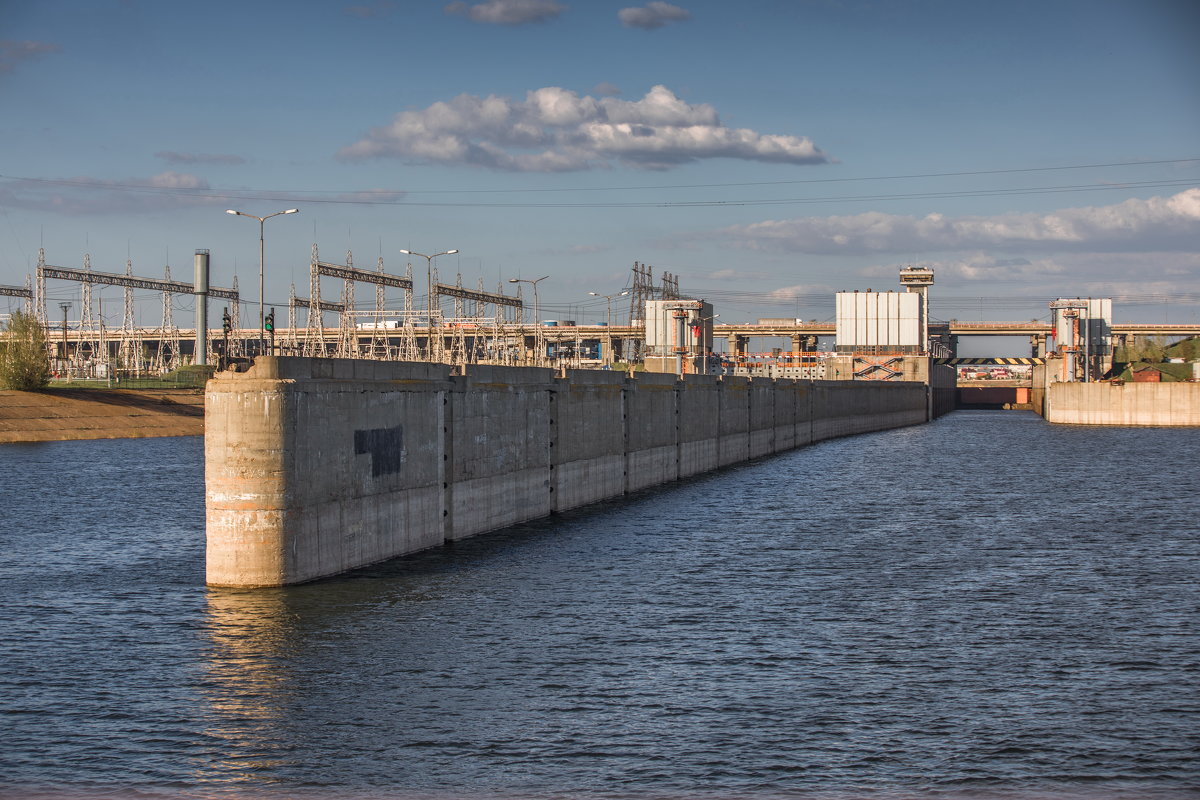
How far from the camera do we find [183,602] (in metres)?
30.9

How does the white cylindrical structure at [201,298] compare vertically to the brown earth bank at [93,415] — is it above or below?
above

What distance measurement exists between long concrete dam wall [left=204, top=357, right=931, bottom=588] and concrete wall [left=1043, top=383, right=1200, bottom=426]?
10245cm

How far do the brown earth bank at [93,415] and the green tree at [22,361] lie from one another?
150cm

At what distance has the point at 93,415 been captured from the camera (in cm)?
10875

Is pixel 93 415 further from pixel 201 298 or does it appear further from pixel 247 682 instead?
pixel 247 682

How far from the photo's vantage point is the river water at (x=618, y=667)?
1894cm

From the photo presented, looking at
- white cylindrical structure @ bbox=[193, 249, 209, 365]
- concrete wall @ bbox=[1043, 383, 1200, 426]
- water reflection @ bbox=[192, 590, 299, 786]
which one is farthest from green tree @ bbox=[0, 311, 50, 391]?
concrete wall @ bbox=[1043, 383, 1200, 426]

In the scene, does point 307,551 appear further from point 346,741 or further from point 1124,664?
point 1124,664

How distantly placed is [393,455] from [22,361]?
90.0m

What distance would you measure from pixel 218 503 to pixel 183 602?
310cm

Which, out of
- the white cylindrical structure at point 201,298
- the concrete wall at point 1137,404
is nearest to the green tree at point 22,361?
the white cylindrical structure at point 201,298

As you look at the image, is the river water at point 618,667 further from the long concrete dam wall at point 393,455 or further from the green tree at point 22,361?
the green tree at point 22,361

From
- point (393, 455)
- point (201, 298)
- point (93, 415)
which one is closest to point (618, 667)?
point (393, 455)

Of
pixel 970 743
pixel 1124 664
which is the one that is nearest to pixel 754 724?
pixel 970 743
